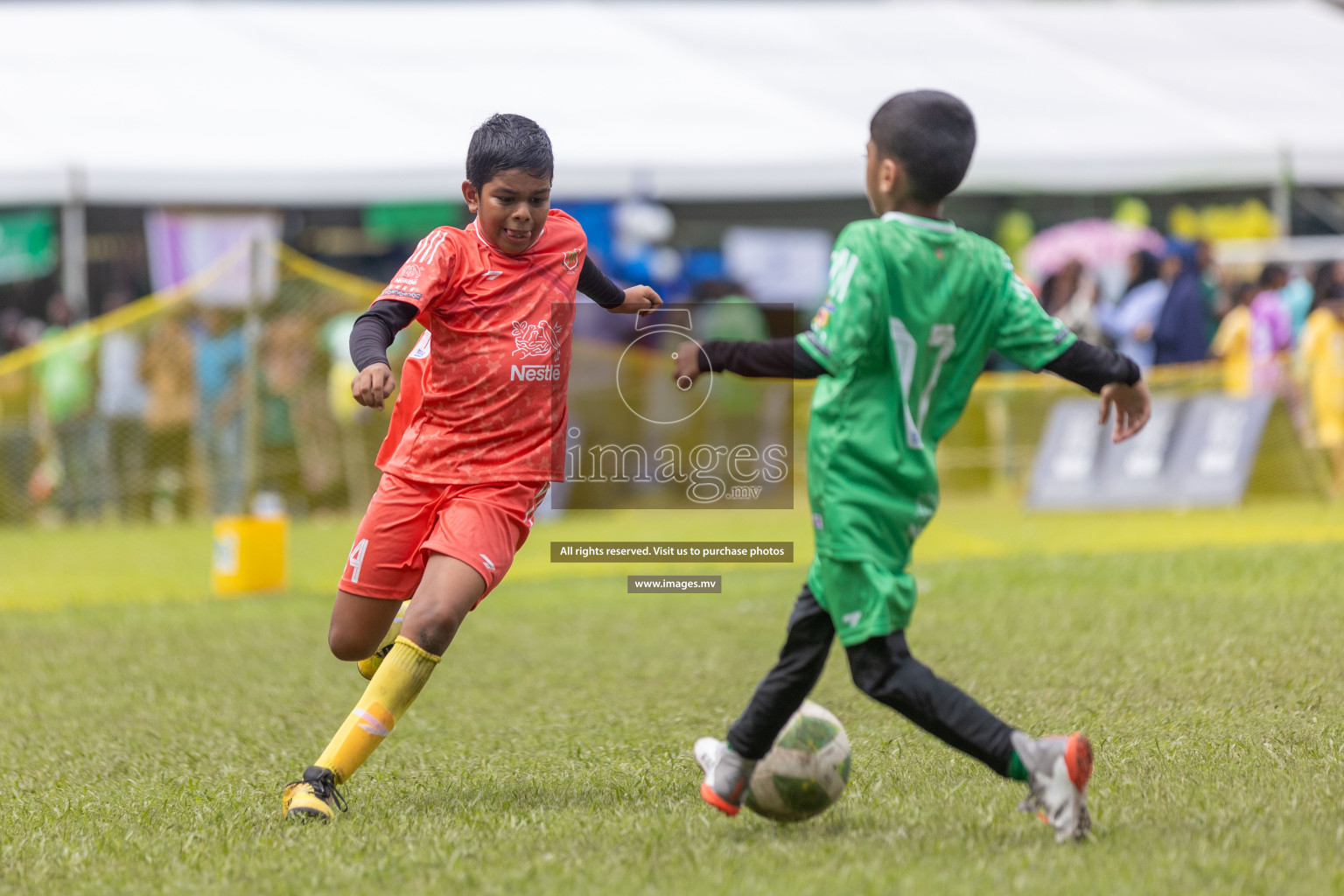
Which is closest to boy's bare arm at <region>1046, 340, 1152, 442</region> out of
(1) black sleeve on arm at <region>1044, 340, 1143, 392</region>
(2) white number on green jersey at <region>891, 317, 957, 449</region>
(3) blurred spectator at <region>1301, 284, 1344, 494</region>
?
(1) black sleeve on arm at <region>1044, 340, 1143, 392</region>

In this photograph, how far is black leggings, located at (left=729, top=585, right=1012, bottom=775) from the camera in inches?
151

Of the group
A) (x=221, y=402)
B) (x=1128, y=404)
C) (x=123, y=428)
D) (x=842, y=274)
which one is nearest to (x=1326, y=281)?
(x=221, y=402)

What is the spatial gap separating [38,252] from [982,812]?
1595 cm

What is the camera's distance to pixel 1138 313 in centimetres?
1717

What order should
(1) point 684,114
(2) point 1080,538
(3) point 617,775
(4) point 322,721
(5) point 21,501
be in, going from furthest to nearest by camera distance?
(1) point 684,114, (5) point 21,501, (2) point 1080,538, (4) point 322,721, (3) point 617,775

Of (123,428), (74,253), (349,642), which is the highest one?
(349,642)

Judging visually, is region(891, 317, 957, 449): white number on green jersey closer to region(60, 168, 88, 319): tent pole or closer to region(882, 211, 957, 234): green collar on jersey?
region(882, 211, 957, 234): green collar on jersey

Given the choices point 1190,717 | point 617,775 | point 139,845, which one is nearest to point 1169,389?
point 1190,717

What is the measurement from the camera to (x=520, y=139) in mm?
4559

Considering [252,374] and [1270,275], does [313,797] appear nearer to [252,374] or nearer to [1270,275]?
[252,374]

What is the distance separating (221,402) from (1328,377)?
10453mm

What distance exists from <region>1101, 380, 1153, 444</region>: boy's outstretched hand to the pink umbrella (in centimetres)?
1586

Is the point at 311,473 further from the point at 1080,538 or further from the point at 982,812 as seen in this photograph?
the point at 982,812

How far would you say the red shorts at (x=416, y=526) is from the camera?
4652 mm
